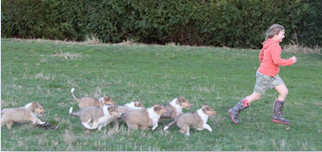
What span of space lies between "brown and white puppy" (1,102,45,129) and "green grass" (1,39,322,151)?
14cm

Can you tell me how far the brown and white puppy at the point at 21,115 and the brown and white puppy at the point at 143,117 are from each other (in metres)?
1.41

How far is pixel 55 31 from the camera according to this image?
22109 millimetres

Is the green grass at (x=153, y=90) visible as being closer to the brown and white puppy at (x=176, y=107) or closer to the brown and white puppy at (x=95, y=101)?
the brown and white puppy at (x=176, y=107)

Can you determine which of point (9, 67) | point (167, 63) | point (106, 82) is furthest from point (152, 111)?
point (167, 63)

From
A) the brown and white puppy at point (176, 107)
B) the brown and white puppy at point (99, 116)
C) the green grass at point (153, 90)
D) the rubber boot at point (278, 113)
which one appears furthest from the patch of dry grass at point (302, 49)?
the brown and white puppy at point (99, 116)

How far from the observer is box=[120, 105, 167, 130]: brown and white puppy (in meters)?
7.45

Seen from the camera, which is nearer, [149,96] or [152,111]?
[152,111]

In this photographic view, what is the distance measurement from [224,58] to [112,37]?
659 cm

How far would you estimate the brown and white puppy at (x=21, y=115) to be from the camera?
7223 millimetres

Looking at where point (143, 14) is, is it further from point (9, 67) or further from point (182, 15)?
point (9, 67)

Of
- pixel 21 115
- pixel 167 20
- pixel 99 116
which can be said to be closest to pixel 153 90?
pixel 99 116

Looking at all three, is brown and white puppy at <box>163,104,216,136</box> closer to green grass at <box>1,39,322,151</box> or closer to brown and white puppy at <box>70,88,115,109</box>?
green grass at <box>1,39,322,151</box>

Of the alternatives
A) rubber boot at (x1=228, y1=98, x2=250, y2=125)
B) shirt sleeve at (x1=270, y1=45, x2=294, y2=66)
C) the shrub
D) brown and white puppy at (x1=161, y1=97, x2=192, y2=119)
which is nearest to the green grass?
rubber boot at (x1=228, y1=98, x2=250, y2=125)

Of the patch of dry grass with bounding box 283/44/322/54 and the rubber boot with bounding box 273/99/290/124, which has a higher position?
the patch of dry grass with bounding box 283/44/322/54
